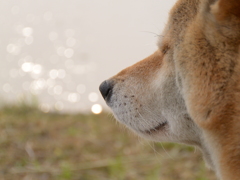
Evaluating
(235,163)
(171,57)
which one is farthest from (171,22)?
(235,163)

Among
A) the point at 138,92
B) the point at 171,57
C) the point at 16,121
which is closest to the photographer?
the point at 171,57

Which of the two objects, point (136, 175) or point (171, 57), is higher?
point (171, 57)

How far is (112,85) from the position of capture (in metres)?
1.76

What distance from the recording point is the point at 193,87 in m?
1.37

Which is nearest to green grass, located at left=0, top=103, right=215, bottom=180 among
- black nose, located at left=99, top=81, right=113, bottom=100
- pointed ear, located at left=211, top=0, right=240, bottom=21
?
black nose, located at left=99, top=81, right=113, bottom=100

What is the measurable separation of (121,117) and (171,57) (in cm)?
40

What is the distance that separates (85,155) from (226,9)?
2.14m

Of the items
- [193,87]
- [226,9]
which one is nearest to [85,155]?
[193,87]

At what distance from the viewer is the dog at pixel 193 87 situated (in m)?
1.29

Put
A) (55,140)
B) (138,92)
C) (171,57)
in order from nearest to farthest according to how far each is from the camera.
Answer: (171,57)
(138,92)
(55,140)

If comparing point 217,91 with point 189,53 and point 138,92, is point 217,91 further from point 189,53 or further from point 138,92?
point 138,92

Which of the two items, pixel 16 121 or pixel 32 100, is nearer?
pixel 16 121

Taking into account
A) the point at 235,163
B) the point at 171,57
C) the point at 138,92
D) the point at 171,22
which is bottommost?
the point at 235,163

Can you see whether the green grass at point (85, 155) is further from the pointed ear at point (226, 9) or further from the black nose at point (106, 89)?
the pointed ear at point (226, 9)
